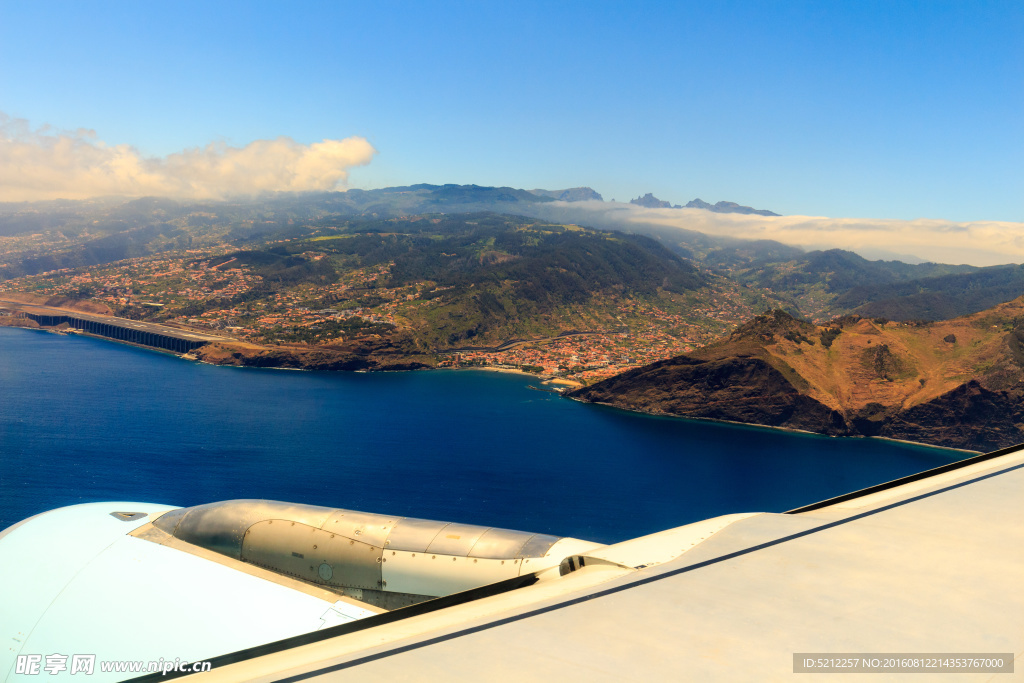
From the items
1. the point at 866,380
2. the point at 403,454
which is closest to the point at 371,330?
the point at 403,454

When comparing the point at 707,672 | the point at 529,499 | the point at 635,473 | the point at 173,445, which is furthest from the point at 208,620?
the point at 173,445

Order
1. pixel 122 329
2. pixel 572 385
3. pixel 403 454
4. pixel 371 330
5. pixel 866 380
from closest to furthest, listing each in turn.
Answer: pixel 403 454 < pixel 866 380 < pixel 572 385 < pixel 122 329 < pixel 371 330

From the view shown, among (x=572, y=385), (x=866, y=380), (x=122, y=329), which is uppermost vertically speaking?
(x=866, y=380)

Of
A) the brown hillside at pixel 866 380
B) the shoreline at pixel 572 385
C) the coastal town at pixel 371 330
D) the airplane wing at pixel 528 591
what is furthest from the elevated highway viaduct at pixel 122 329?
the airplane wing at pixel 528 591

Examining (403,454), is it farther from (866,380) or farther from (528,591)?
(866,380)

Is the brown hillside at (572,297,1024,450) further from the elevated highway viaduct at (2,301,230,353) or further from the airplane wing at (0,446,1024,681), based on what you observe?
the elevated highway viaduct at (2,301,230,353)

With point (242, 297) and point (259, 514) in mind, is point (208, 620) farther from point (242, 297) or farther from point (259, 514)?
point (242, 297)

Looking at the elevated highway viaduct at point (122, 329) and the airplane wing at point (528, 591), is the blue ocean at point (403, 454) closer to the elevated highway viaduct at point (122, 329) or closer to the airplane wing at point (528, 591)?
the elevated highway viaduct at point (122, 329)

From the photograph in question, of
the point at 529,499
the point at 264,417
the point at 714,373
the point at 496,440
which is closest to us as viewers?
the point at 529,499
